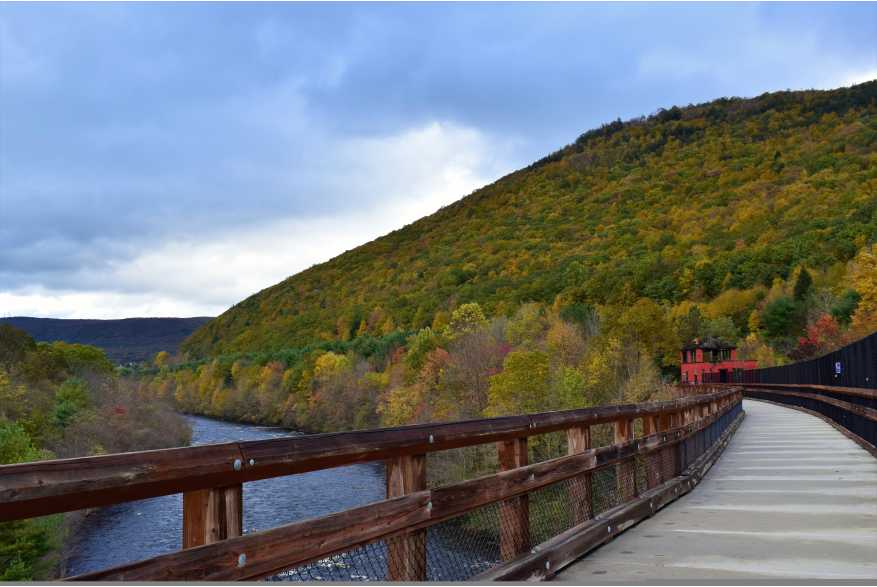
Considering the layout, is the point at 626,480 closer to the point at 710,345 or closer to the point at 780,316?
the point at 710,345

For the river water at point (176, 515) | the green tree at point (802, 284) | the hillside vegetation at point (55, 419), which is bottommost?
the river water at point (176, 515)

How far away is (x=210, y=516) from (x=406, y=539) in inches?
49.0

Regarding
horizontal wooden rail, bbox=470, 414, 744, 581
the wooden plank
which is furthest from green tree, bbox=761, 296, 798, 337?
the wooden plank

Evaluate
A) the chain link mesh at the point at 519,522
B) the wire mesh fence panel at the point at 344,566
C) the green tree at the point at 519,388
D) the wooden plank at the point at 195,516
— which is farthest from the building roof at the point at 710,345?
the wooden plank at the point at 195,516

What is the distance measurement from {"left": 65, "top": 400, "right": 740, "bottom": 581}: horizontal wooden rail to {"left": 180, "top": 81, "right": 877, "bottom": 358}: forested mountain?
90118 millimetres

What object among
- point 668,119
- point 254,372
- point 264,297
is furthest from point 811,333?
point 264,297

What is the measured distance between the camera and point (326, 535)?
9.21ft

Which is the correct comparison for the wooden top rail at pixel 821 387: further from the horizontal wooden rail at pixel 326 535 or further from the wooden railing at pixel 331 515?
the horizontal wooden rail at pixel 326 535

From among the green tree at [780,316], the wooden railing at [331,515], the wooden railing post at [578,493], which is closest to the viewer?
the wooden railing at [331,515]

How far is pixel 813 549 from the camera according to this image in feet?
17.3

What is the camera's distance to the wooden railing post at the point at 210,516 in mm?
2398

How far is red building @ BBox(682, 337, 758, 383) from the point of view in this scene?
64688 mm

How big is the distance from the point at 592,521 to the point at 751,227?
11799 centimetres

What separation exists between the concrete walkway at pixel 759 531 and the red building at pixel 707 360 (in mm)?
57107
